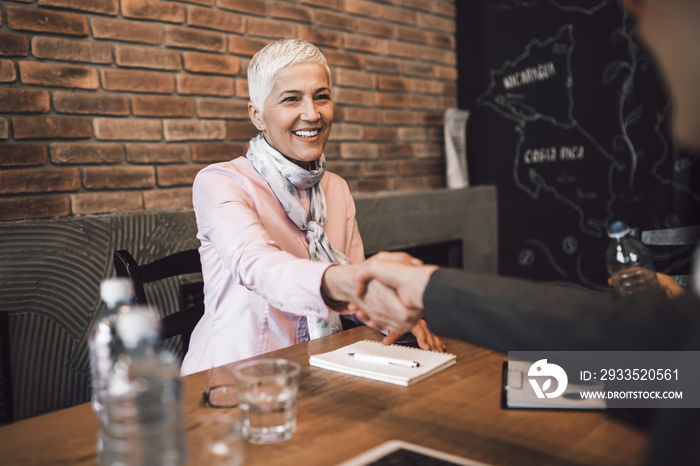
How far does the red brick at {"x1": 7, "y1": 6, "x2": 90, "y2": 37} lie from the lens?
1859 mm

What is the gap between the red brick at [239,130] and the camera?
8.13 ft

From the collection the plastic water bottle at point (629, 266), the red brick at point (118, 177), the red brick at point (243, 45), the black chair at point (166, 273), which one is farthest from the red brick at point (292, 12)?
the plastic water bottle at point (629, 266)

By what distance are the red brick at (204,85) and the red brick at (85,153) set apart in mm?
372

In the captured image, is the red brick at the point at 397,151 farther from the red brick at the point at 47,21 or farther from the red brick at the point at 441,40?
the red brick at the point at 47,21

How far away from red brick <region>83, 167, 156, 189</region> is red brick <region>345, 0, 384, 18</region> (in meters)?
1.43

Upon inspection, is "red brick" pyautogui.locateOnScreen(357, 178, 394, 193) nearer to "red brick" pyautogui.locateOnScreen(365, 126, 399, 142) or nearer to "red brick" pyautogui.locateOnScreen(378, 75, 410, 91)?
"red brick" pyautogui.locateOnScreen(365, 126, 399, 142)

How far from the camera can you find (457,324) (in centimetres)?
85

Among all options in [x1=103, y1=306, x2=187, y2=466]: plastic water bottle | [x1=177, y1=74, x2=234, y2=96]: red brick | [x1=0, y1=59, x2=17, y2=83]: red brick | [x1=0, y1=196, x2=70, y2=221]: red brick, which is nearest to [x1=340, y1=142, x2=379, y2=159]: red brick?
[x1=177, y1=74, x2=234, y2=96]: red brick

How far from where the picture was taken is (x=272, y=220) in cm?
167

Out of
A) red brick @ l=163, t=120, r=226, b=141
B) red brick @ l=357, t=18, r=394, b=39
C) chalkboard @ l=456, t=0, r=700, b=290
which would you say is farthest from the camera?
red brick @ l=357, t=18, r=394, b=39

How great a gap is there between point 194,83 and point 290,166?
864mm

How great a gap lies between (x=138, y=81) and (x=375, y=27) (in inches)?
57.7

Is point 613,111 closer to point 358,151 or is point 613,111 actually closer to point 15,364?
point 358,151

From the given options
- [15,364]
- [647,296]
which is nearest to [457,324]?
[647,296]
